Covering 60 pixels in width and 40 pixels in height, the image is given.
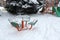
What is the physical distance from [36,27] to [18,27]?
147 mm

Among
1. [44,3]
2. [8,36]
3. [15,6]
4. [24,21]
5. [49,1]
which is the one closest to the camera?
[8,36]

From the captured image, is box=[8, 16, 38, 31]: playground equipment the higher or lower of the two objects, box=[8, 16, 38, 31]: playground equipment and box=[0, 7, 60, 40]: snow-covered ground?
the higher

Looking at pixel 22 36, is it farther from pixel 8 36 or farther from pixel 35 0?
pixel 35 0

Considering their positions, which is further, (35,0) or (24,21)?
(35,0)

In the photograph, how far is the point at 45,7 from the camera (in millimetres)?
1375

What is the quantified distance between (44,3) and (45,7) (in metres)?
0.04

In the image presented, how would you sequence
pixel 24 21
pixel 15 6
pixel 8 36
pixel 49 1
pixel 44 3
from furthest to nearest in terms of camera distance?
pixel 49 1 < pixel 44 3 < pixel 15 6 < pixel 24 21 < pixel 8 36

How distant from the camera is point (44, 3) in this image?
135 centimetres

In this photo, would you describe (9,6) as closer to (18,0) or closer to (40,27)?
(18,0)

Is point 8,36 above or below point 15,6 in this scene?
below

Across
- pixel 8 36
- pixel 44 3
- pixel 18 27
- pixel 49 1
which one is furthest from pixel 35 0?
pixel 8 36

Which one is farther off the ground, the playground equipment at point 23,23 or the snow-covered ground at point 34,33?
the playground equipment at point 23,23

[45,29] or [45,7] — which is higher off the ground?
[45,7]

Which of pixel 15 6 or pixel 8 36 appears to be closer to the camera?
pixel 8 36
